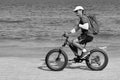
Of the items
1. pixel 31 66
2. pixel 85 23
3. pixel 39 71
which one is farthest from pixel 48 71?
pixel 85 23

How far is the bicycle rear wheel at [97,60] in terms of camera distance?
34.5ft

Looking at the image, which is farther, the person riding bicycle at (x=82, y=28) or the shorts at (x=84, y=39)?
the shorts at (x=84, y=39)

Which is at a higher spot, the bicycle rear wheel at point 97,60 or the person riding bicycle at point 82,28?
the person riding bicycle at point 82,28

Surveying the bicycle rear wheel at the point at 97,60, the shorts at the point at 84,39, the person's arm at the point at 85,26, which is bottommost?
the bicycle rear wheel at the point at 97,60

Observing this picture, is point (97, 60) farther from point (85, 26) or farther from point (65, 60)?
point (85, 26)

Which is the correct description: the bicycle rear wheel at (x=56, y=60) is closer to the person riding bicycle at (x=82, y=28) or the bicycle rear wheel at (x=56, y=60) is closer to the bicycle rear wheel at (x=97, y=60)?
the person riding bicycle at (x=82, y=28)

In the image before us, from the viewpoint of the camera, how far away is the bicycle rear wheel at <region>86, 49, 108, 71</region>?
414 inches

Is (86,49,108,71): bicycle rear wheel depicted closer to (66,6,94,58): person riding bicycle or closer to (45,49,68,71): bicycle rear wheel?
(66,6,94,58): person riding bicycle

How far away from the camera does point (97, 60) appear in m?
10.6

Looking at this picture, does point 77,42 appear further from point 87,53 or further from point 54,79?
point 54,79

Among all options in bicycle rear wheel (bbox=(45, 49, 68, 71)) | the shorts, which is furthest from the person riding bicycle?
bicycle rear wheel (bbox=(45, 49, 68, 71))

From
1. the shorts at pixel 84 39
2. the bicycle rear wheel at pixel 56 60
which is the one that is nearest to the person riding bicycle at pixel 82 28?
the shorts at pixel 84 39

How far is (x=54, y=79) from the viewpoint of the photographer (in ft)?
31.7

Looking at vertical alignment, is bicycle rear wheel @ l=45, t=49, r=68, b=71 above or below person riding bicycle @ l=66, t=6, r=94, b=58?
below
